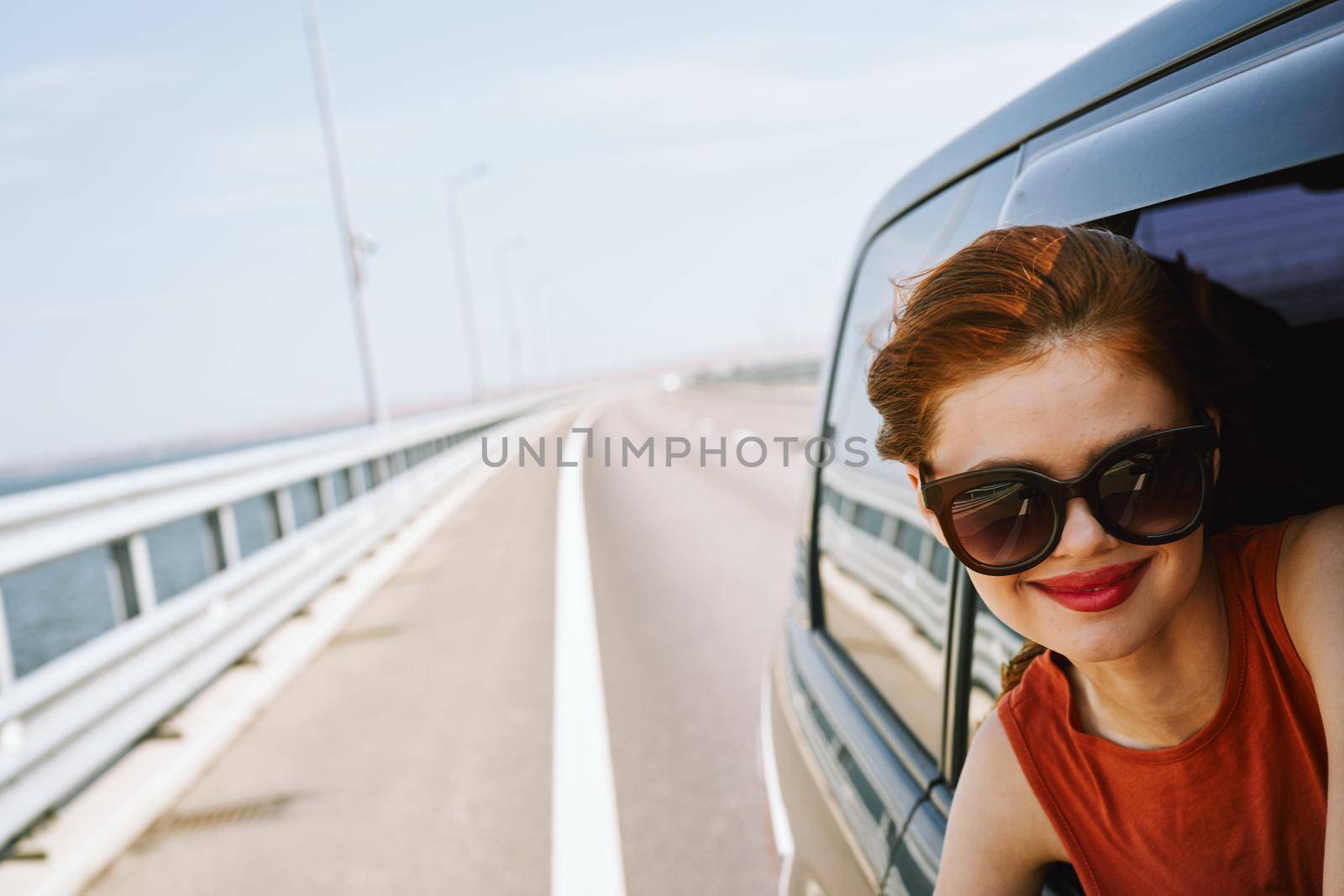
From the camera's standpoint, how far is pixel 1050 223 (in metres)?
1.36

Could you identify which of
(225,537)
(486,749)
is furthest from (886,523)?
(225,537)

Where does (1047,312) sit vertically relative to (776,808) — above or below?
above

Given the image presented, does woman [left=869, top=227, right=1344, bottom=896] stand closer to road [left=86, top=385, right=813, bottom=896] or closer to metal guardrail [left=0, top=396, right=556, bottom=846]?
road [left=86, top=385, right=813, bottom=896]

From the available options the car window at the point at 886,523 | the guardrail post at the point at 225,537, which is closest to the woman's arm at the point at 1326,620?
the car window at the point at 886,523

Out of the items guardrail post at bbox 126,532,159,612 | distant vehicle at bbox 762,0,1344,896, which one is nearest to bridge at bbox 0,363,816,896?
guardrail post at bbox 126,532,159,612

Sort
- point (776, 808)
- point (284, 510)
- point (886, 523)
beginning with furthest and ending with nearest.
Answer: point (284, 510) → point (776, 808) → point (886, 523)

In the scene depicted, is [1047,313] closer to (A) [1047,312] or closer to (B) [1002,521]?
(A) [1047,312]

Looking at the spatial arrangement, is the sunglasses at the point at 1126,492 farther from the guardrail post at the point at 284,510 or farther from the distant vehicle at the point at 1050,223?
the guardrail post at the point at 284,510

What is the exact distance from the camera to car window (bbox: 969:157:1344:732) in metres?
1.32

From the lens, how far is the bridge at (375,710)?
A: 3697 millimetres

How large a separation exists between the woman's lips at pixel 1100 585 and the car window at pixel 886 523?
1.65ft

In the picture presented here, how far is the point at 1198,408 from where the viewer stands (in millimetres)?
1153

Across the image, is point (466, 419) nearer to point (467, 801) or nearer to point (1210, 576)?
point (467, 801)

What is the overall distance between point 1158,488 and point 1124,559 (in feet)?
0.31
